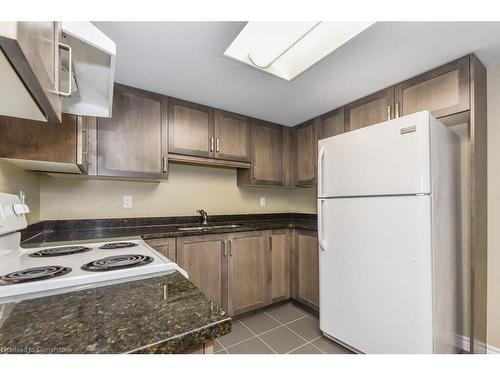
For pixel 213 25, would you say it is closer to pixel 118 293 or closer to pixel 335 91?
pixel 335 91

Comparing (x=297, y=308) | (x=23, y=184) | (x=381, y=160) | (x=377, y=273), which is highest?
(x=381, y=160)

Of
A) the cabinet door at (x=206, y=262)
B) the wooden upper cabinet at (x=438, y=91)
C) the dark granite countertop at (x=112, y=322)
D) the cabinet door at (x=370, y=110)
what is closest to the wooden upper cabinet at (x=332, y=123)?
the cabinet door at (x=370, y=110)

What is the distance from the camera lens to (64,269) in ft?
2.76

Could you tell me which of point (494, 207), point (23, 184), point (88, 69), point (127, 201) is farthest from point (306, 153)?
point (23, 184)

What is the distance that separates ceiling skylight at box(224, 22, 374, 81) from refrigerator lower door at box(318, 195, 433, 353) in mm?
980

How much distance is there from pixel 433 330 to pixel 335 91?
1.78 meters

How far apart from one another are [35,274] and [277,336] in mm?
1773

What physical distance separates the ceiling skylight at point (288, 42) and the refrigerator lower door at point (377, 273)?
3.21ft

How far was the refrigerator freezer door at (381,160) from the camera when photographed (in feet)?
4.34

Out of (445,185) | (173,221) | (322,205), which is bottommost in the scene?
(173,221)

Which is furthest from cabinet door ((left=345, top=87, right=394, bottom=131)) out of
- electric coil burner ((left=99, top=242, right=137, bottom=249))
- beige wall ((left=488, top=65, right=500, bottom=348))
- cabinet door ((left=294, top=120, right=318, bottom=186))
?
electric coil burner ((left=99, top=242, right=137, bottom=249))

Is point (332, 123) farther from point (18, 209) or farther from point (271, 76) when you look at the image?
point (18, 209)
